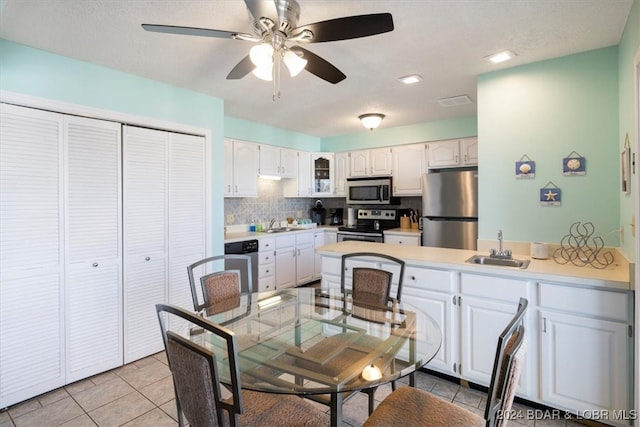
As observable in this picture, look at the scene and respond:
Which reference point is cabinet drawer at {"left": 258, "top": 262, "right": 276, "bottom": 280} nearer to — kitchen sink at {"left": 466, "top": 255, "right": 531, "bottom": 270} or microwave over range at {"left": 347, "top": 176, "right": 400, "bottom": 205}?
microwave over range at {"left": 347, "top": 176, "right": 400, "bottom": 205}

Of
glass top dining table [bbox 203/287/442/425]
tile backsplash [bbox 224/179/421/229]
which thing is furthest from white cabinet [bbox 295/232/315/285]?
glass top dining table [bbox 203/287/442/425]

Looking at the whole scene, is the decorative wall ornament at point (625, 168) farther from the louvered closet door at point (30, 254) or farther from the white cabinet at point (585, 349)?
the louvered closet door at point (30, 254)

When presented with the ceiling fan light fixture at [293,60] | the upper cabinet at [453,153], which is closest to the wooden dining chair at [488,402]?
the ceiling fan light fixture at [293,60]

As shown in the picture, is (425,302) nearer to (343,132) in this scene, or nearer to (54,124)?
(54,124)

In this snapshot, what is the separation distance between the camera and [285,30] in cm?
174

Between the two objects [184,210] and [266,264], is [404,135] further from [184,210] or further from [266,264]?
[184,210]

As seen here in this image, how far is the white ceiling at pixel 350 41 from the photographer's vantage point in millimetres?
1854

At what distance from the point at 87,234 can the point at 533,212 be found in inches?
143

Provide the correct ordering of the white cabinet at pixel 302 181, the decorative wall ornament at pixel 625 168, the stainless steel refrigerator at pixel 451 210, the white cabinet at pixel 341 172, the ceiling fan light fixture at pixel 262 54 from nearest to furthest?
the ceiling fan light fixture at pixel 262 54, the decorative wall ornament at pixel 625 168, the stainless steel refrigerator at pixel 451 210, the white cabinet at pixel 302 181, the white cabinet at pixel 341 172

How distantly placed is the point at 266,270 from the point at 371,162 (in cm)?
239

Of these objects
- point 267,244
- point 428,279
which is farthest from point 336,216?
point 428,279

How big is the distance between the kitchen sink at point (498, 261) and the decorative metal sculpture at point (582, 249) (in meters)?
0.25

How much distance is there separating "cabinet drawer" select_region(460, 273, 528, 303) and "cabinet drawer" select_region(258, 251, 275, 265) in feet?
8.99

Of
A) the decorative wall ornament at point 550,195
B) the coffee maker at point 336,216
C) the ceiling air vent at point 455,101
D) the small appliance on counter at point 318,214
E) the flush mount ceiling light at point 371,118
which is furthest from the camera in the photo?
the small appliance on counter at point 318,214
